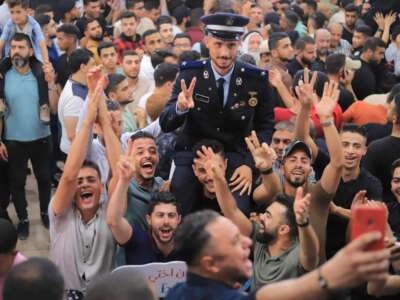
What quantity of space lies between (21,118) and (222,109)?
2653mm

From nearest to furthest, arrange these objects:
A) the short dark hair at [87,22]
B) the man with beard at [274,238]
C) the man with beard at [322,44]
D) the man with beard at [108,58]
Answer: the man with beard at [274,238]
the man with beard at [108,58]
the man with beard at [322,44]
the short dark hair at [87,22]

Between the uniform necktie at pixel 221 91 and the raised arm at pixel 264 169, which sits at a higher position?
the uniform necktie at pixel 221 91

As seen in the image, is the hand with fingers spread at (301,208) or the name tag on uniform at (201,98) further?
the name tag on uniform at (201,98)

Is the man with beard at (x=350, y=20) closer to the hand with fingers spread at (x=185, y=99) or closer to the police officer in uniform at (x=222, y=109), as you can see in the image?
the police officer in uniform at (x=222, y=109)

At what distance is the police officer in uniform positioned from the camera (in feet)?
17.4

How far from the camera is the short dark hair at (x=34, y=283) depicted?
3066 mm

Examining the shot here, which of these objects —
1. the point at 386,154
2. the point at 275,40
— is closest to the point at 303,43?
the point at 275,40

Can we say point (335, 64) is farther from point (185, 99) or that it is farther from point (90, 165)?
point (90, 165)

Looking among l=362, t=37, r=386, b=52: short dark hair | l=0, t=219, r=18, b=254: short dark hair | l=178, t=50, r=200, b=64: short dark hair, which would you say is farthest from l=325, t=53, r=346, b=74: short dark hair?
l=0, t=219, r=18, b=254: short dark hair

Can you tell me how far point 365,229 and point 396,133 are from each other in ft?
12.0

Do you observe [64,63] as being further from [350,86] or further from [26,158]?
[350,86]

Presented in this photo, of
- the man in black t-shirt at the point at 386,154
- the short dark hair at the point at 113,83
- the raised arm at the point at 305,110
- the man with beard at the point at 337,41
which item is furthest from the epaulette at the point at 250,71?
the man with beard at the point at 337,41

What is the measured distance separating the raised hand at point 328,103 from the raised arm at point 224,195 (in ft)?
2.17

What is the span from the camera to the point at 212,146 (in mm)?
5172
